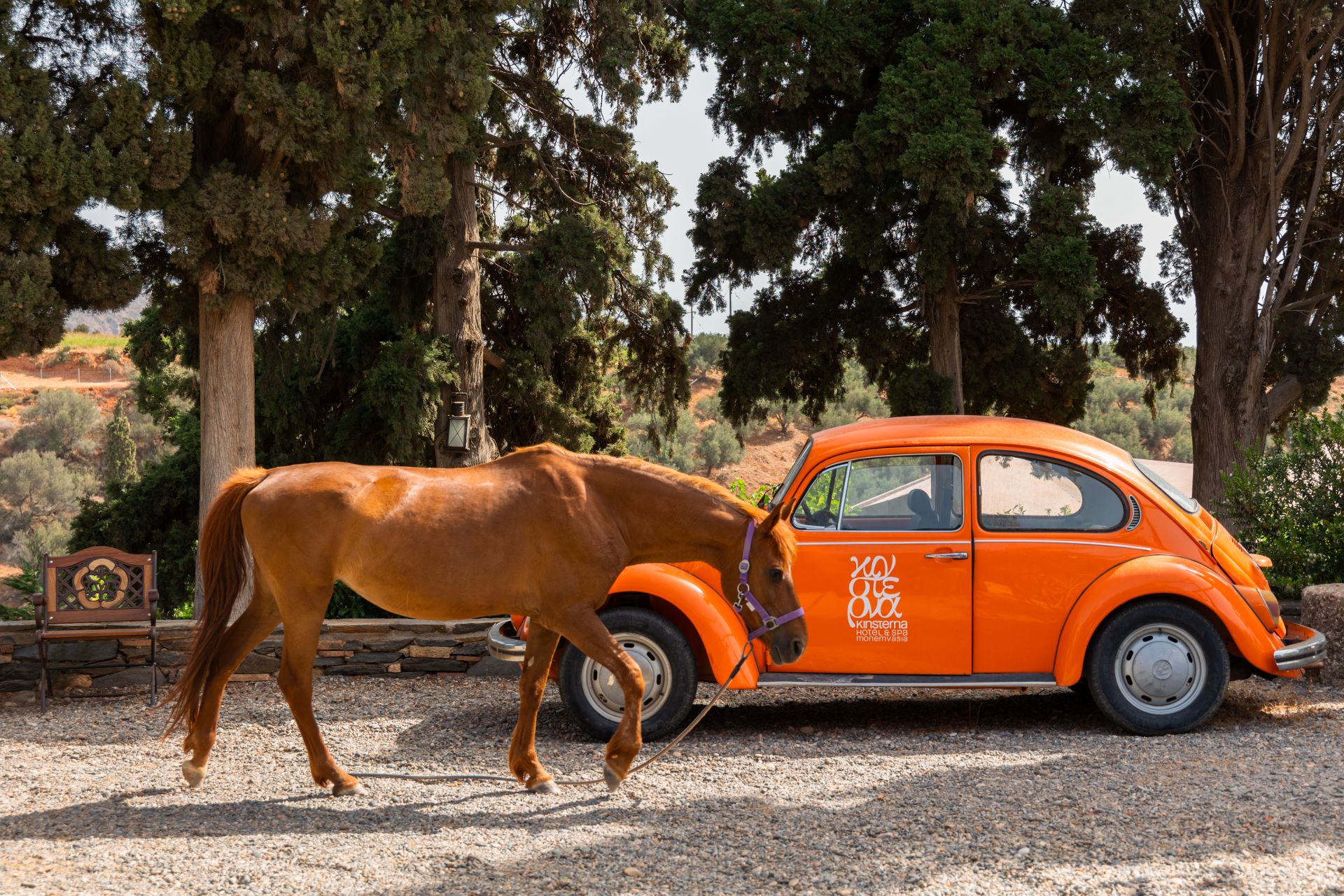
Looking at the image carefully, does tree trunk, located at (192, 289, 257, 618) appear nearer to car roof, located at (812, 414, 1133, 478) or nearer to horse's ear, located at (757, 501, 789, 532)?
car roof, located at (812, 414, 1133, 478)

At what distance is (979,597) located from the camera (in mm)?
6312

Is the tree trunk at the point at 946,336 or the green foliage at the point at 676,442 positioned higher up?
the tree trunk at the point at 946,336

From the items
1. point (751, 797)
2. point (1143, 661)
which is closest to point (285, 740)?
point (751, 797)

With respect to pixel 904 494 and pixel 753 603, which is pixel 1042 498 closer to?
pixel 904 494

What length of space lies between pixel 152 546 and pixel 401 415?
535 cm

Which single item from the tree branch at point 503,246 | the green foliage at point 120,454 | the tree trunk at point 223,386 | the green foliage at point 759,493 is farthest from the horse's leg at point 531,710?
the green foliage at point 120,454

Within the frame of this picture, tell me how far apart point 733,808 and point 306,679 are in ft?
6.74

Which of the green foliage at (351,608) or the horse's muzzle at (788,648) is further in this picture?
the green foliage at (351,608)

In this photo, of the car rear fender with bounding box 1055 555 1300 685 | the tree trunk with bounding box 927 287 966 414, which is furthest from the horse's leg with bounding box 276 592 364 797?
the tree trunk with bounding box 927 287 966 414

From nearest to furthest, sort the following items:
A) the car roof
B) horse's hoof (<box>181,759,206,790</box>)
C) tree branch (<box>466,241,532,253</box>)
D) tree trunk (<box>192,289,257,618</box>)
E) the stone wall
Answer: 1. horse's hoof (<box>181,759,206,790</box>)
2. the car roof
3. the stone wall
4. tree trunk (<box>192,289,257,618</box>)
5. tree branch (<box>466,241,532,253</box>)

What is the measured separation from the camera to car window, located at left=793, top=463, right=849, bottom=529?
646 centimetres

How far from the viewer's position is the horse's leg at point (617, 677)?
5105mm

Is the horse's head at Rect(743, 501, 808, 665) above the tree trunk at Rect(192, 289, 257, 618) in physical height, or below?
below

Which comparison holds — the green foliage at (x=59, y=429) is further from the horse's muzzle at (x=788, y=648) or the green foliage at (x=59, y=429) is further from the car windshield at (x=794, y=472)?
the horse's muzzle at (x=788, y=648)
